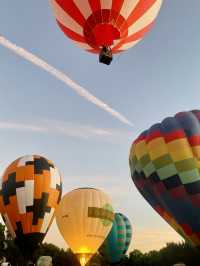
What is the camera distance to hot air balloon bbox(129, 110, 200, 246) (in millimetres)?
17062

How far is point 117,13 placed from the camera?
10062 mm

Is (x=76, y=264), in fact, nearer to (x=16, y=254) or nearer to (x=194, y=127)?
(x=16, y=254)

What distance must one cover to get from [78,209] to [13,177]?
416 centimetres

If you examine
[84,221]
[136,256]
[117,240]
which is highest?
[117,240]

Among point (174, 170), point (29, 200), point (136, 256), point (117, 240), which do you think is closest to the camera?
point (174, 170)

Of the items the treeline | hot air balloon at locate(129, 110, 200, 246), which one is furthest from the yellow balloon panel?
hot air balloon at locate(129, 110, 200, 246)

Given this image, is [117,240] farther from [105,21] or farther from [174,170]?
[105,21]

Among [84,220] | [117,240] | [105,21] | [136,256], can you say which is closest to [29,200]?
[84,220]

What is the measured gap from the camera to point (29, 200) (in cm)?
2062

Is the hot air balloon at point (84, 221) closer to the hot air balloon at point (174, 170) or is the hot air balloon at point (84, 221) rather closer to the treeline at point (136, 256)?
the treeline at point (136, 256)

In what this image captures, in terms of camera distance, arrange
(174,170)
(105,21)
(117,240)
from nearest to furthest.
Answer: (105,21) → (174,170) → (117,240)

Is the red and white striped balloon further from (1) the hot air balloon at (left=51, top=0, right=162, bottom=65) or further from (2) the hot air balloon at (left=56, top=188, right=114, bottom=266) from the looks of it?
(2) the hot air balloon at (left=56, top=188, right=114, bottom=266)

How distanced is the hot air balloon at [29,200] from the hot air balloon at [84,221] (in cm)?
89

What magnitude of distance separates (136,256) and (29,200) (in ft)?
61.2
